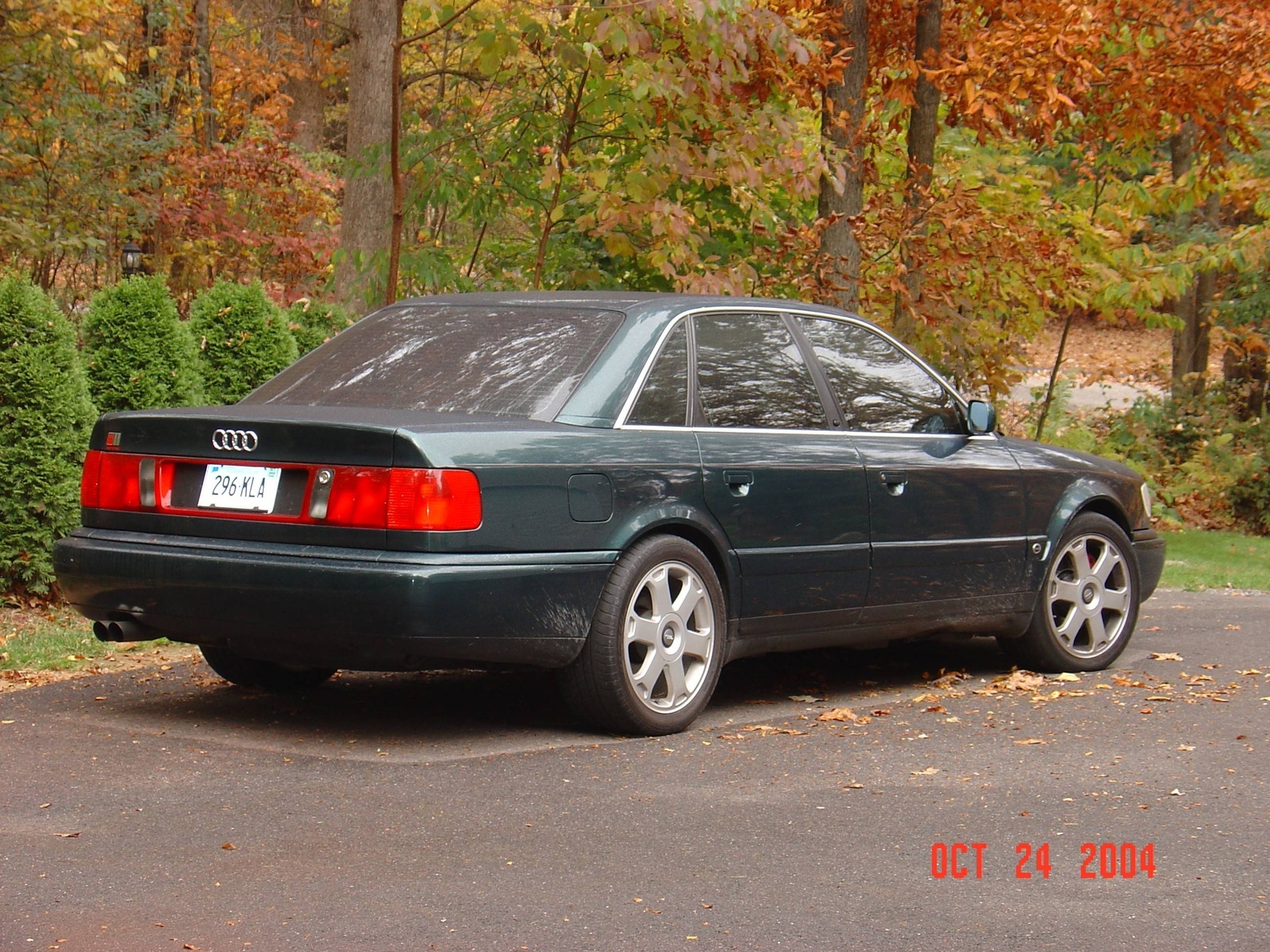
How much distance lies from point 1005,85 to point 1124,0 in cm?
200

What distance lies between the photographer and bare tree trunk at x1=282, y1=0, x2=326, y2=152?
92.9 feet

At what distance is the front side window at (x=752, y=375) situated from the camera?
6.64 metres

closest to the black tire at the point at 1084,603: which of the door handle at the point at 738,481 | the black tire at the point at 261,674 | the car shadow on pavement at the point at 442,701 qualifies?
the car shadow on pavement at the point at 442,701

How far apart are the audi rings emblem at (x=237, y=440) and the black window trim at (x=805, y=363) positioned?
1258 mm

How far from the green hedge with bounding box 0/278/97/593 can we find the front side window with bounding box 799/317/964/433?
4.31 m

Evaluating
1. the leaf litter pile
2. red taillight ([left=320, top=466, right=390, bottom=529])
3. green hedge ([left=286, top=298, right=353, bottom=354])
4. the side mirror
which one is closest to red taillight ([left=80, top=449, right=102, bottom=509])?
red taillight ([left=320, top=466, right=390, bottom=529])

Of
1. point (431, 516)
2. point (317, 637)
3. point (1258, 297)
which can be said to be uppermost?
point (1258, 297)

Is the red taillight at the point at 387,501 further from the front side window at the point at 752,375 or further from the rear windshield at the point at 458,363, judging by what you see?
the front side window at the point at 752,375

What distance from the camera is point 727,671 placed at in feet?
26.3

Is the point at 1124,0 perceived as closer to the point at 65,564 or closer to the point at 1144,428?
the point at 1144,428

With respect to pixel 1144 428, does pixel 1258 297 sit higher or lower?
higher

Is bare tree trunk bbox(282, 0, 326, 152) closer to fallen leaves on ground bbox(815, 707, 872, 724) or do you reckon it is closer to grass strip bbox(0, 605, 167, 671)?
grass strip bbox(0, 605, 167, 671)

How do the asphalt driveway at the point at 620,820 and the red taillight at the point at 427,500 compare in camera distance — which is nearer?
the asphalt driveway at the point at 620,820

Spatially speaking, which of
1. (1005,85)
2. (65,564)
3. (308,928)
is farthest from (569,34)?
(308,928)
